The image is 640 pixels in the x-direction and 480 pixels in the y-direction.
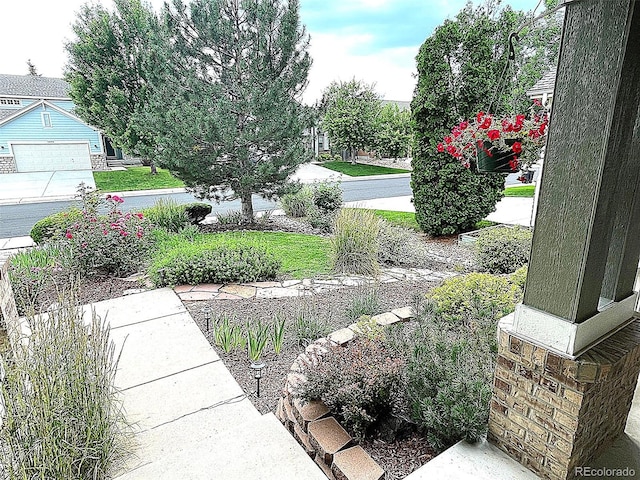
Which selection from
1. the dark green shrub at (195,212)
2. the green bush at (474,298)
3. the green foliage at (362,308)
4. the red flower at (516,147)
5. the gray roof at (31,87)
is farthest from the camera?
the gray roof at (31,87)

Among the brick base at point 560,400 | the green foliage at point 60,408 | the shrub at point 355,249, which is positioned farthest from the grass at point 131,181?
the brick base at point 560,400

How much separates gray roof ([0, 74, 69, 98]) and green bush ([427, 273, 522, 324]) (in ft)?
73.8

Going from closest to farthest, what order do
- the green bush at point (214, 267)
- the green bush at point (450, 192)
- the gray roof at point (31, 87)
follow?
the green bush at point (214, 267) → the green bush at point (450, 192) → the gray roof at point (31, 87)

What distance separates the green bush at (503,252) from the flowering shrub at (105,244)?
167 inches

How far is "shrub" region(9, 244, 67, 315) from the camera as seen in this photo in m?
3.49

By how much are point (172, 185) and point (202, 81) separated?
30.4ft

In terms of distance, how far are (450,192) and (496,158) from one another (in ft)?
11.5

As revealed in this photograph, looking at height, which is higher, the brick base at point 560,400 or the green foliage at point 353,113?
the green foliage at point 353,113

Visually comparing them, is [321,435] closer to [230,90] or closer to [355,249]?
[355,249]

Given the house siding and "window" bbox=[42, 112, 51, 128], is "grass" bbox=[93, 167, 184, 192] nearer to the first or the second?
the house siding

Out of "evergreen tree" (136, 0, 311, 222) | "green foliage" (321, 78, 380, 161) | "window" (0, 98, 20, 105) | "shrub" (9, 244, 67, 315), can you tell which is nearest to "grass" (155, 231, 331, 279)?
"shrub" (9, 244, 67, 315)

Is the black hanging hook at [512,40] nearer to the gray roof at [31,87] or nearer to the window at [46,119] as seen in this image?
the window at [46,119]

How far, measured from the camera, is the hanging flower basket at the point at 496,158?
2.79 meters
